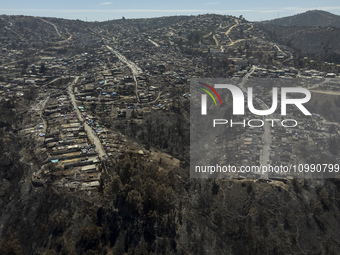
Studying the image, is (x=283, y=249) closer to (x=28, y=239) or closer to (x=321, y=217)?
(x=321, y=217)

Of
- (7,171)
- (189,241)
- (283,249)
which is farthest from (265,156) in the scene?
(7,171)

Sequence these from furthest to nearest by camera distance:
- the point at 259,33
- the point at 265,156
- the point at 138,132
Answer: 1. the point at 259,33
2. the point at 138,132
3. the point at 265,156

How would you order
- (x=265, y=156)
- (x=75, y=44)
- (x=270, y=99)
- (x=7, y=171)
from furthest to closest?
(x=75, y=44) → (x=270, y=99) → (x=265, y=156) → (x=7, y=171)

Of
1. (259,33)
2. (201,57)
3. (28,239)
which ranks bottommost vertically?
(28,239)

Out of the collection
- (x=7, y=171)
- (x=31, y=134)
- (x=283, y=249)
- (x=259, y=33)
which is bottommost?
(x=283, y=249)

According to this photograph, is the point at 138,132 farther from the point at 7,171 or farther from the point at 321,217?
the point at 321,217

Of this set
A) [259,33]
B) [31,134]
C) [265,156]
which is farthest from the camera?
[259,33]

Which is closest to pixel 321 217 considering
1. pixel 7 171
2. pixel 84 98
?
pixel 7 171

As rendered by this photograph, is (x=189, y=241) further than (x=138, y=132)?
No

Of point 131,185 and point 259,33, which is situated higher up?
point 259,33
